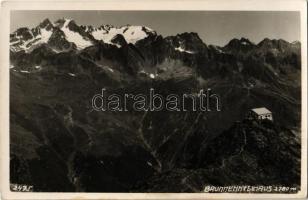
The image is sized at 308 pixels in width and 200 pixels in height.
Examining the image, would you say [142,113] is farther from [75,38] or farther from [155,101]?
[75,38]

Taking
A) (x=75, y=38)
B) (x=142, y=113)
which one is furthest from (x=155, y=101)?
(x=75, y=38)

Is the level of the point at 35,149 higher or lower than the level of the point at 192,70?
lower

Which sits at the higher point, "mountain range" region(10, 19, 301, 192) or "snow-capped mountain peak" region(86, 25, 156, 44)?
"snow-capped mountain peak" region(86, 25, 156, 44)

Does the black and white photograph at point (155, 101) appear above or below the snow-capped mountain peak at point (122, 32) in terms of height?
below

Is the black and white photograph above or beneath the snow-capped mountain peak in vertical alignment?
beneath
